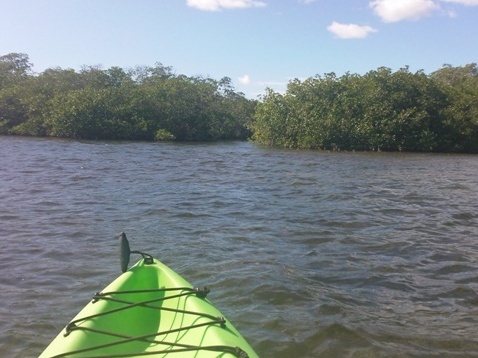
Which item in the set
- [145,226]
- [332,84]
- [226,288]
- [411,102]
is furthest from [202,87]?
[226,288]

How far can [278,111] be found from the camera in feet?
116

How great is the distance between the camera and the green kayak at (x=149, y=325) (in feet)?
12.3

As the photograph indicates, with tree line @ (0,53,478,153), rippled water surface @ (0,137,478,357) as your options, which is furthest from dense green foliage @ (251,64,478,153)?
rippled water surface @ (0,137,478,357)

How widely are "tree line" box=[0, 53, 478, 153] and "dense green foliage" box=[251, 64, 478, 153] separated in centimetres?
7

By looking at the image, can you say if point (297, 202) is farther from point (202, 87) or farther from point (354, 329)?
point (202, 87)

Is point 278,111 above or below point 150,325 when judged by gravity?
above

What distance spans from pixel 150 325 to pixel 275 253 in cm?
403

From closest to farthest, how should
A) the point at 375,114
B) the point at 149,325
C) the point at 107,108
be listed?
the point at 149,325 < the point at 375,114 < the point at 107,108

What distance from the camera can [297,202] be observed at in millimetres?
13109

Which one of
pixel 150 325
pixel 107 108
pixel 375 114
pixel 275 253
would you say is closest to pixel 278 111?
pixel 375 114

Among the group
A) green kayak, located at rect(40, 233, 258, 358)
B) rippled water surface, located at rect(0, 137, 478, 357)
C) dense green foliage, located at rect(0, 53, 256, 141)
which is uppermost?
dense green foliage, located at rect(0, 53, 256, 141)

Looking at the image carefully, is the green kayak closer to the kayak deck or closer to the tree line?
the kayak deck

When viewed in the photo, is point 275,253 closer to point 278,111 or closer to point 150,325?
point 150,325

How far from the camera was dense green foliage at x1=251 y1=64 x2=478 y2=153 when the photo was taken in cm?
3278
